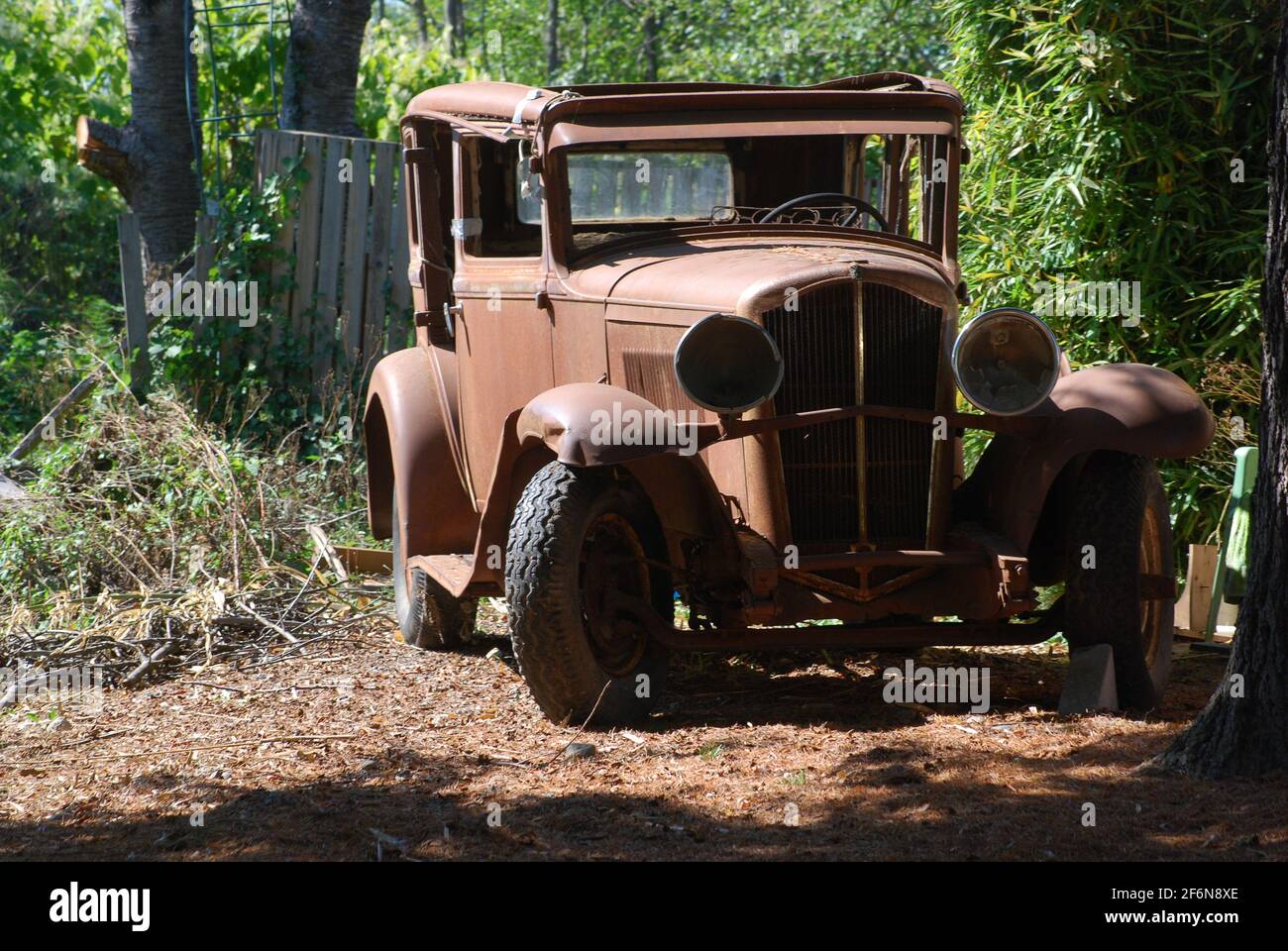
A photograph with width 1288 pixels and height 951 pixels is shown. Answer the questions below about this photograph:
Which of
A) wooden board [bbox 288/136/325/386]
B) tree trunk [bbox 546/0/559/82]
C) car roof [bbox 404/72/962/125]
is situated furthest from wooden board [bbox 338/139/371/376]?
tree trunk [bbox 546/0/559/82]

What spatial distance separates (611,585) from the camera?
4848 mm

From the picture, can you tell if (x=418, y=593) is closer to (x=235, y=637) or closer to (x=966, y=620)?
(x=235, y=637)

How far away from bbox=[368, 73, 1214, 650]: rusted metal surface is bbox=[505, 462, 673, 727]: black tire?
4.5 inches

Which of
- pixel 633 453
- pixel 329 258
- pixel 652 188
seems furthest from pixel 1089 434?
pixel 329 258

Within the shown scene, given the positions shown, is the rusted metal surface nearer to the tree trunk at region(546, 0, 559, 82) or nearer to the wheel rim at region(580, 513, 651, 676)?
the wheel rim at region(580, 513, 651, 676)

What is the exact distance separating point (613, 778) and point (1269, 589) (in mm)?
1919

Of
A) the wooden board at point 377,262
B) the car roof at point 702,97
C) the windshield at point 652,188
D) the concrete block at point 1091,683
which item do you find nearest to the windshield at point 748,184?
the windshield at point 652,188

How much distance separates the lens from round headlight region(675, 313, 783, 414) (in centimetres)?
447

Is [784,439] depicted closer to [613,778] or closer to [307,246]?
[613,778]

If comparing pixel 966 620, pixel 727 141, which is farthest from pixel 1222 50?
pixel 966 620

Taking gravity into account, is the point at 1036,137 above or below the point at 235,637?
above

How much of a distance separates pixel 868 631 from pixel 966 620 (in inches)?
16.0

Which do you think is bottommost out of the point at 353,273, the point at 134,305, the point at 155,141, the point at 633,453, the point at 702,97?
the point at 633,453

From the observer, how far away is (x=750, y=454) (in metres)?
4.78
